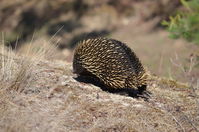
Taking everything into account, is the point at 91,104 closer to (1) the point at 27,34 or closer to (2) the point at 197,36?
(2) the point at 197,36

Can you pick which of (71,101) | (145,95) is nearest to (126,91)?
(145,95)

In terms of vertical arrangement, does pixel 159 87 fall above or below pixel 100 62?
below

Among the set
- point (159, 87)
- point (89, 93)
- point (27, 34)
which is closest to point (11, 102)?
point (89, 93)

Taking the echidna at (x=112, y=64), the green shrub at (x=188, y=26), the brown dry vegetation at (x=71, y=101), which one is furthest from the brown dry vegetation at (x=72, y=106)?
the green shrub at (x=188, y=26)

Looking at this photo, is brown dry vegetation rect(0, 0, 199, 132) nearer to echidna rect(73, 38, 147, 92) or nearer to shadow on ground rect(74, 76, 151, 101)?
shadow on ground rect(74, 76, 151, 101)

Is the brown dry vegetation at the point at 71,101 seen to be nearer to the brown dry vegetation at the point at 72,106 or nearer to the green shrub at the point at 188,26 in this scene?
the brown dry vegetation at the point at 72,106
